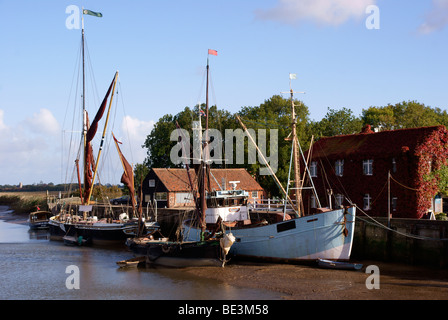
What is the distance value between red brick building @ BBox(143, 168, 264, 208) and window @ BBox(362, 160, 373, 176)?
21.1m

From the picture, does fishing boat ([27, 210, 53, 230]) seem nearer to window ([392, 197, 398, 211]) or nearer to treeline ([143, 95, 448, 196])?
treeline ([143, 95, 448, 196])

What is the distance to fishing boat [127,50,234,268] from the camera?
115 feet

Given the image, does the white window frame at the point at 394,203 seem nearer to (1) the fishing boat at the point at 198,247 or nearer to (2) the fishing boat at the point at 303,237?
(2) the fishing boat at the point at 303,237

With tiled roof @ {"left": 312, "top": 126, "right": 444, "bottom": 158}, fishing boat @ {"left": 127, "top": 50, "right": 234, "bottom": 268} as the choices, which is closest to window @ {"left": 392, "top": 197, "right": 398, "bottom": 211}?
tiled roof @ {"left": 312, "top": 126, "right": 444, "bottom": 158}

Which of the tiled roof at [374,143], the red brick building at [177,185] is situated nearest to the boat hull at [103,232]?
the red brick building at [177,185]

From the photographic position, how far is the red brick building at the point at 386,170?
40875mm

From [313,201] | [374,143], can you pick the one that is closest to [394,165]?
[374,143]

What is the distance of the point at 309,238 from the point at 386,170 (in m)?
12.9

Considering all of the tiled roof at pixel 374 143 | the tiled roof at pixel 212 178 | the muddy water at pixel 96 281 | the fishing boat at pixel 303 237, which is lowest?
the muddy water at pixel 96 281

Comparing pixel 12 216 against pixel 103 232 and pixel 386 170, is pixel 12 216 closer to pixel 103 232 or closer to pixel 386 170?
pixel 103 232

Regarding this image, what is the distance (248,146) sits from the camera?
75500mm
